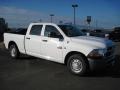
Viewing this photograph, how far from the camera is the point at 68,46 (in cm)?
755

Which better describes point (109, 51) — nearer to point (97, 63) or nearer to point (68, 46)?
point (97, 63)

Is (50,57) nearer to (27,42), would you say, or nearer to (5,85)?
(27,42)

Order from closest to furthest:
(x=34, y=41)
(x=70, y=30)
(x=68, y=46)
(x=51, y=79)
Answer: (x=51, y=79)
(x=68, y=46)
(x=70, y=30)
(x=34, y=41)

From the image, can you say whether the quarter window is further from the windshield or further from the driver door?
the windshield

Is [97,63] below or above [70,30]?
below

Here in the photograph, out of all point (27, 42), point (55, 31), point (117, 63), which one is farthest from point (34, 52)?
point (117, 63)

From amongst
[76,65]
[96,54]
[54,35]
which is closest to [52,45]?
[54,35]

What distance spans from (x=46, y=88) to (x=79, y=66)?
1844 mm

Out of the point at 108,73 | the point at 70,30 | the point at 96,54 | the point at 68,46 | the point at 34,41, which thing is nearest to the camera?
the point at 96,54

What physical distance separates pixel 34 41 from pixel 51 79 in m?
2.53

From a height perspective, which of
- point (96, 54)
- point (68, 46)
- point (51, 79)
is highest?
point (68, 46)

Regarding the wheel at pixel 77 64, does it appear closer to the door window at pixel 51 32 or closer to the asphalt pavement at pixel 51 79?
the asphalt pavement at pixel 51 79

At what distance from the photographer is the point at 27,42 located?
936 centimetres

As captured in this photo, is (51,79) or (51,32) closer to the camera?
(51,79)
